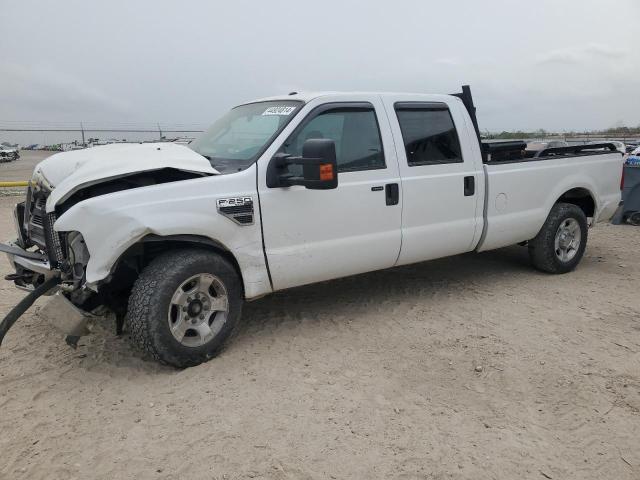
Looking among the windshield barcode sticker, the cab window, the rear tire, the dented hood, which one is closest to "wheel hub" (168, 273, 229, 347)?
the dented hood

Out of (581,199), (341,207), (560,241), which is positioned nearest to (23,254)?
(341,207)

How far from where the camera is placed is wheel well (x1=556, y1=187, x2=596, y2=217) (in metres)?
6.10

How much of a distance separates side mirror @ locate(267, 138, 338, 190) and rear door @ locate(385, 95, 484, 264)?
1107 millimetres

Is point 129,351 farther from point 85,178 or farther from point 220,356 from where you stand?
point 85,178

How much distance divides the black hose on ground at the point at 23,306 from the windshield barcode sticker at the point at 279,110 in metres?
2.06

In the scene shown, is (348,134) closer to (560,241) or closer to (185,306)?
(185,306)

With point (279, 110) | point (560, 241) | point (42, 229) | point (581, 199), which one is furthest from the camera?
point (581, 199)

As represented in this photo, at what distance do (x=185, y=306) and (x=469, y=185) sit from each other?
2.86 meters

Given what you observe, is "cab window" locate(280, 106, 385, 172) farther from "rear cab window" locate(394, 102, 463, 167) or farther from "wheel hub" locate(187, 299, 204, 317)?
"wheel hub" locate(187, 299, 204, 317)

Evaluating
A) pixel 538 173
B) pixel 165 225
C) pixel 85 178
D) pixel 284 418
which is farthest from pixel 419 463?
pixel 538 173

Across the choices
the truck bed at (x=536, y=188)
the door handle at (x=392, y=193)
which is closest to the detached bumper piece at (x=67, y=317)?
the door handle at (x=392, y=193)

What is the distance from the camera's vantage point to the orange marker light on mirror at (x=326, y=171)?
359cm

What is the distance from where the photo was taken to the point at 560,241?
6004 millimetres

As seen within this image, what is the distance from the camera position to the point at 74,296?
3613 mm
